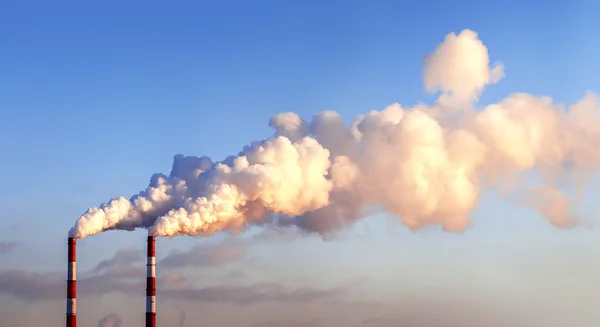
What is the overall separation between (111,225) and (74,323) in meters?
7.49

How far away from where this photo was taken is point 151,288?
62281 millimetres

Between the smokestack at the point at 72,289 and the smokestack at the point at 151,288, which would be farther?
the smokestack at the point at 72,289

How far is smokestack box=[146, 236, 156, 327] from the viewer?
62.2 metres

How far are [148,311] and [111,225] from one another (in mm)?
6934

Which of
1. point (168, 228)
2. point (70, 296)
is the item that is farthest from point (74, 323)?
point (168, 228)

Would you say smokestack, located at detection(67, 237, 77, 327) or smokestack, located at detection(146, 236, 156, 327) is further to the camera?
smokestack, located at detection(67, 237, 77, 327)

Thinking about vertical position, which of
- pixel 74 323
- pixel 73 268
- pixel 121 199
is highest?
pixel 121 199

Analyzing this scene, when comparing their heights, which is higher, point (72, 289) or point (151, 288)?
point (72, 289)

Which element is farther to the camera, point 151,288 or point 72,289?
point 72,289

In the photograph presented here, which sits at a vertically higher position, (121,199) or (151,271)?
(121,199)

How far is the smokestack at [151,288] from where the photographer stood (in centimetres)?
6216

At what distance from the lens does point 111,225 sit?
6419 cm

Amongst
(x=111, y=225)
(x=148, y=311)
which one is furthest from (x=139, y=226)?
(x=148, y=311)

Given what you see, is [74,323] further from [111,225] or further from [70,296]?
[111,225]
